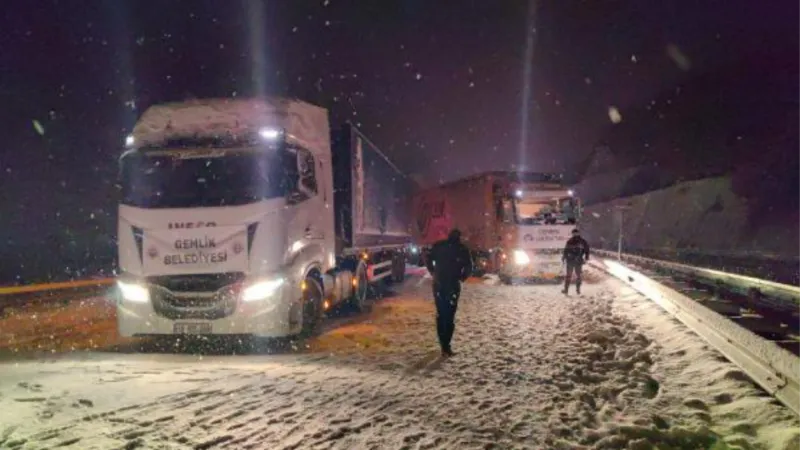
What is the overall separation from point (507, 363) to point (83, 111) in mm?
42262

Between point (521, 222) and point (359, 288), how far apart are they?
24.3 ft

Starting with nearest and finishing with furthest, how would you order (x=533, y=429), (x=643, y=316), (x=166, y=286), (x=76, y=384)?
(x=533, y=429) < (x=76, y=384) < (x=166, y=286) < (x=643, y=316)

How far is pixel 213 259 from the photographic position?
8.30 metres

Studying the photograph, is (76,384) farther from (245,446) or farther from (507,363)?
(507,363)

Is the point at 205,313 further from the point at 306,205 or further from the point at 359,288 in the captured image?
the point at 359,288

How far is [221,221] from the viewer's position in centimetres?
836

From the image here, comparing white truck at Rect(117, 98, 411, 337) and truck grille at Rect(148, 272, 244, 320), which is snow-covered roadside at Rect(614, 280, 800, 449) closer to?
white truck at Rect(117, 98, 411, 337)

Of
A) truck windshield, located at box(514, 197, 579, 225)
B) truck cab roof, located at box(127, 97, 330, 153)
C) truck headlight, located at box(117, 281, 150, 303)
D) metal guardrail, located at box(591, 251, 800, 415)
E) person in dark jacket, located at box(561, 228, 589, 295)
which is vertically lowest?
metal guardrail, located at box(591, 251, 800, 415)

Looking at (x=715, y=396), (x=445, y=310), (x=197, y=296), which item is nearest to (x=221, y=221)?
(x=197, y=296)

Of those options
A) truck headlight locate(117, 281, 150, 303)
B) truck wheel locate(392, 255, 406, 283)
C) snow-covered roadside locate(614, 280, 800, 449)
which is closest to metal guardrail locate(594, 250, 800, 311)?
snow-covered roadside locate(614, 280, 800, 449)

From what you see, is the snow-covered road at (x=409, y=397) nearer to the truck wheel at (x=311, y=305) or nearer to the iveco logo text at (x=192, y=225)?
the truck wheel at (x=311, y=305)

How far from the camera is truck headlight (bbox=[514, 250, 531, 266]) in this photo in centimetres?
1812

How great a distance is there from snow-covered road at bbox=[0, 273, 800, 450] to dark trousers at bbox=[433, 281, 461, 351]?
314 millimetres

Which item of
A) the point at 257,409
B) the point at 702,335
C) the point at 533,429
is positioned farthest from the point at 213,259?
the point at 702,335
